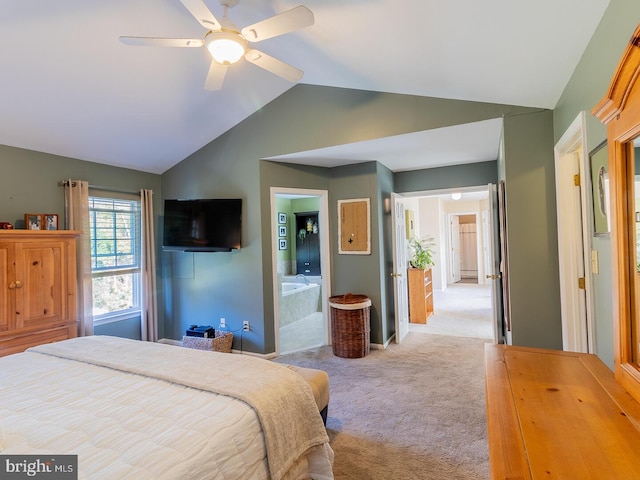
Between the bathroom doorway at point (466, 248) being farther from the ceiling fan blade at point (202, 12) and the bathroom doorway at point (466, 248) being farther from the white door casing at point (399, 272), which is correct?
the ceiling fan blade at point (202, 12)

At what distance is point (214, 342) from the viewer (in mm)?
3924

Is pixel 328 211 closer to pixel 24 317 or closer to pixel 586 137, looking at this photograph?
pixel 586 137

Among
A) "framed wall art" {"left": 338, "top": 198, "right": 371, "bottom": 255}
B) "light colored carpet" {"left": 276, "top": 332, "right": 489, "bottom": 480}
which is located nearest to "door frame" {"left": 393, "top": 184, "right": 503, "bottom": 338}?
"light colored carpet" {"left": 276, "top": 332, "right": 489, "bottom": 480}

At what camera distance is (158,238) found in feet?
15.3

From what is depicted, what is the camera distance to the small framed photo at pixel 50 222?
3366 millimetres

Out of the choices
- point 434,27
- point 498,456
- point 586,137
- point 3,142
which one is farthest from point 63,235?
point 586,137

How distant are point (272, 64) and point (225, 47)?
36cm

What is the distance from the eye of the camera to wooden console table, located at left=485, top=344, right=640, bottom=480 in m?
0.82

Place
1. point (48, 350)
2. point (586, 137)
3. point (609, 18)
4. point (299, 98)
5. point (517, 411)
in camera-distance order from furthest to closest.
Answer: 1. point (299, 98)
2. point (48, 350)
3. point (586, 137)
4. point (609, 18)
5. point (517, 411)

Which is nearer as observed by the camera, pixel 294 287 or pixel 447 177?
pixel 447 177

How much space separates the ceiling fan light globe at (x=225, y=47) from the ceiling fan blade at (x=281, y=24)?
2.7 inches

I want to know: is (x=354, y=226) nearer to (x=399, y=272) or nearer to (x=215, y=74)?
(x=399, y=272)

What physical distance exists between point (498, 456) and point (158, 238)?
4751 mm

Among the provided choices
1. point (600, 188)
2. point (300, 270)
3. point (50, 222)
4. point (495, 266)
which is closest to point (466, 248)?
point (300, 270)
